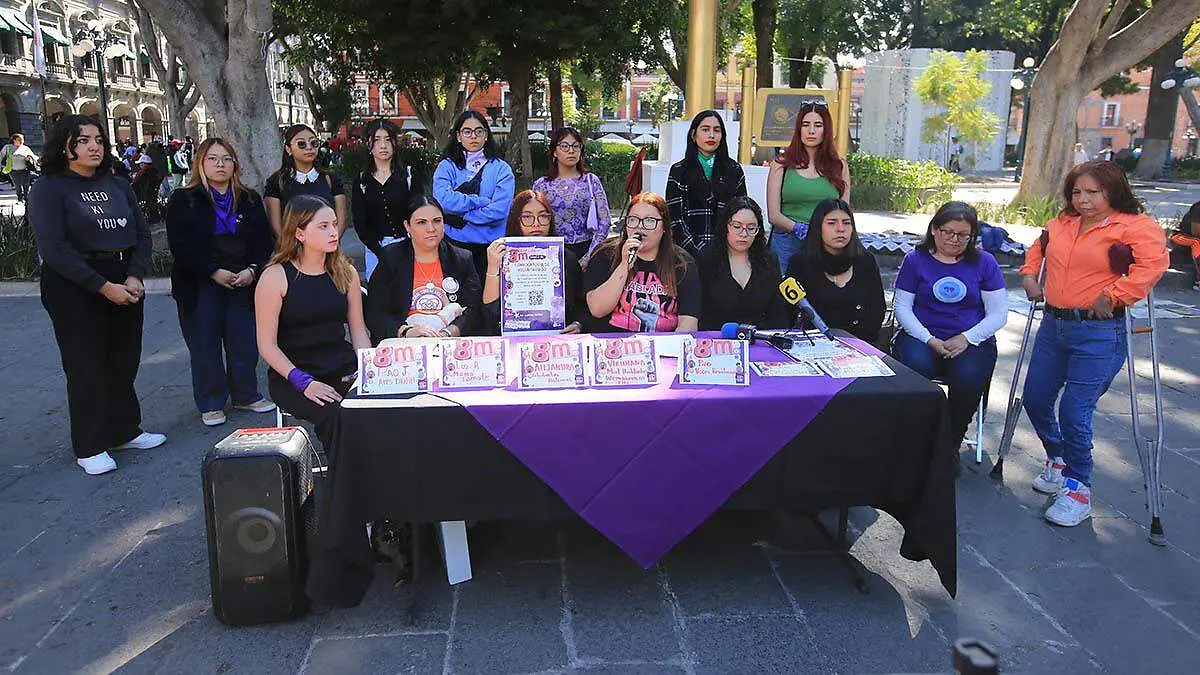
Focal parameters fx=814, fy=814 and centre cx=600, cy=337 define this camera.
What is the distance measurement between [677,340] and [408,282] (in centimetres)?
146

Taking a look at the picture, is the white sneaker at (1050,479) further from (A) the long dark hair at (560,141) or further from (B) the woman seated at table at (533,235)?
(A) the long dark hair at (560,141)

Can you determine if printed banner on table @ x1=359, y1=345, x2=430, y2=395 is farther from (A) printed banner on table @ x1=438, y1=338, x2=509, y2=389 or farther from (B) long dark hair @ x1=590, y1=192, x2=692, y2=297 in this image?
(B) long dark hair @ x1=590, y1=192, x2=692, y2=297

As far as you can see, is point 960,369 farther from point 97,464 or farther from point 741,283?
point 97,464

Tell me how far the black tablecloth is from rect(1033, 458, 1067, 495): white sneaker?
A: 147 centimetres

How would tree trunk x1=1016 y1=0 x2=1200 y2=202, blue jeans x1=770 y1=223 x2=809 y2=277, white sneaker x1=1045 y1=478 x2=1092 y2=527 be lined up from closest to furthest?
white sneaker x1=1045 y1=478 x2=1092 y2=527 → blue jeans x1=770 y1=223 x2=809 y2=277 → tree trunk x1=1016 y1=0 x2=1200 y2=202

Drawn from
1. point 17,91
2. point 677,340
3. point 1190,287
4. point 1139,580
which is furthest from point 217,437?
point 17,91

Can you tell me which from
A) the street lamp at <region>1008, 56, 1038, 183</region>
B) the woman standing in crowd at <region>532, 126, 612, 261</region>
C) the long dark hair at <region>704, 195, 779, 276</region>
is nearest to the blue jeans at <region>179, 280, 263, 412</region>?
the woman standing in crowd at <region>532, 126, 612, 261</region>

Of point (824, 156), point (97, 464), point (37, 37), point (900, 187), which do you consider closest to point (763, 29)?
point (900, 187)

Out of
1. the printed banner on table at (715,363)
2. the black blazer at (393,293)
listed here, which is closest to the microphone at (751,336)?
the printed banner on table at (715,363)

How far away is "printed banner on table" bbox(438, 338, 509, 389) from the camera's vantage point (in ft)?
9.56

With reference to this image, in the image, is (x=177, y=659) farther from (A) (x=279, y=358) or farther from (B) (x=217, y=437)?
(B) (x=217, y=437)

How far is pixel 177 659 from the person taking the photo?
275cm

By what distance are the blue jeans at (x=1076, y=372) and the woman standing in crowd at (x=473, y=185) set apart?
3.15 metres

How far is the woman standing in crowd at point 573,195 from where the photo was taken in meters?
5.11
